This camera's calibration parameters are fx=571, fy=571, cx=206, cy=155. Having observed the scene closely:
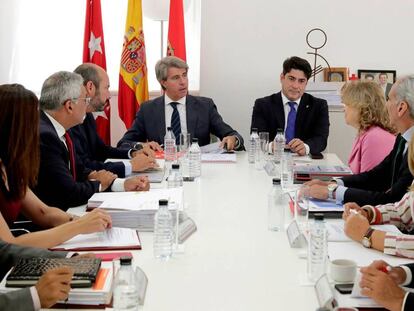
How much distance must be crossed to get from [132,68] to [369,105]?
260cm

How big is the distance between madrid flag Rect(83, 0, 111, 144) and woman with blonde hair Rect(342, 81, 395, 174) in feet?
8.33

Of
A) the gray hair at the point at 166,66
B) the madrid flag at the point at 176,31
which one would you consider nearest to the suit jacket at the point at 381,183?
the gray hair at the point at 166,66

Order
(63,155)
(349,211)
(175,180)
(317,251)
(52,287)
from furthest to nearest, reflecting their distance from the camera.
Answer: (175,180) < (63,155) < (349,211) < (317,251) < (52,287)

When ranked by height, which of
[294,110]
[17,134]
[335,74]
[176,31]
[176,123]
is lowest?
[176,123]

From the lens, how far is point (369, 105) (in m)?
3.30

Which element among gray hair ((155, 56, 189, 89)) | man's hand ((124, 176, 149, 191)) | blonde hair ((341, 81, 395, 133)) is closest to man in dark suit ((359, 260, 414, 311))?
man's hand ((124, 176, 149, 191))

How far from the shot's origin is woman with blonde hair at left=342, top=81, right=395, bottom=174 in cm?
326

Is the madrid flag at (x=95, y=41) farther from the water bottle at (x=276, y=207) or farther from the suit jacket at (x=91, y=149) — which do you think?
the water bottle at (x=276, y=207)

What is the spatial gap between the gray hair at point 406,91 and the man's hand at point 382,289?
49.2 inches

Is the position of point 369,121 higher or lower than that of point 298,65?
lower

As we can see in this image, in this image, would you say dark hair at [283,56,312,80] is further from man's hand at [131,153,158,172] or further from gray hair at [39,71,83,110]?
gray hair at [39,71,83,110]

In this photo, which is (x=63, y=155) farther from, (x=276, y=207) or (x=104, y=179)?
(x=276, y=207)

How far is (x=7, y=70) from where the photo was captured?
A: 530 centimetres

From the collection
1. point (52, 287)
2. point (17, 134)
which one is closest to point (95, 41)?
point (17, 134)
